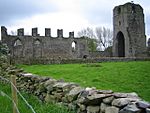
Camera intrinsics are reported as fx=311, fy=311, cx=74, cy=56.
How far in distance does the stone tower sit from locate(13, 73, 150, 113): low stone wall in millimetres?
39300

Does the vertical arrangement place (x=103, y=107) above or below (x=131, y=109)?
below

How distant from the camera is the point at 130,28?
49938 mm

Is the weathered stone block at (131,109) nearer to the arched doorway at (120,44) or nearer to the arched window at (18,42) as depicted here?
the arched doorway at (120,44)

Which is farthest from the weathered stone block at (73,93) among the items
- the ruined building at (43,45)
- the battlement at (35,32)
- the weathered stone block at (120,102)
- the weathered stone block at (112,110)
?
the battlement at (35,32)

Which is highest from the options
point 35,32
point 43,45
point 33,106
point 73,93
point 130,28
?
point 130,28

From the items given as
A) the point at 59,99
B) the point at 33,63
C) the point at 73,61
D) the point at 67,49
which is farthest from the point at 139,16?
the point at 59,99

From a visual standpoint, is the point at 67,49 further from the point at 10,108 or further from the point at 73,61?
the point at 10,108

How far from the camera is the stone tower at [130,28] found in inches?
1937

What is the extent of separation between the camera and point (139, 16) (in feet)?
166

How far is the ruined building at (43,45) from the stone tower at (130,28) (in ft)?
27.1

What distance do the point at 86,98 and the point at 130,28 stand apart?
146 feet

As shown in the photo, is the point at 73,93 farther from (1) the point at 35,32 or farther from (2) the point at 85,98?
(1) the point at 35,32

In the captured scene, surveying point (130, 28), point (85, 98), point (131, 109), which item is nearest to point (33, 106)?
point (85, 98)

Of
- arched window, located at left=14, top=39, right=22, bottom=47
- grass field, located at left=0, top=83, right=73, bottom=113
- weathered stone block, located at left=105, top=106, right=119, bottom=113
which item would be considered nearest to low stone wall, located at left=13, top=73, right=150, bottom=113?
weathered stone block, located at left=105, top=106, right=119, bottom=113
